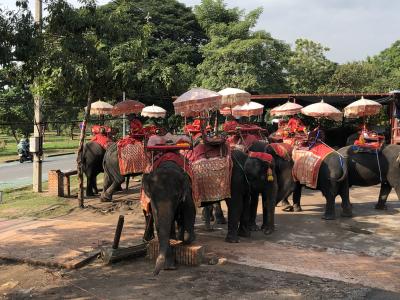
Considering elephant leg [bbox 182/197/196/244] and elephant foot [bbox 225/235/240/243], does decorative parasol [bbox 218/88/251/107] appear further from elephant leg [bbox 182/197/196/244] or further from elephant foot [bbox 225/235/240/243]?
elephant leg [bbox 182/197/196/244]

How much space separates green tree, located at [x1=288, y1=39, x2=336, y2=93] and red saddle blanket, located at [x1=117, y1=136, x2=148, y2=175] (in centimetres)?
1958

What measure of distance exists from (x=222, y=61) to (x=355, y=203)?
615 inches

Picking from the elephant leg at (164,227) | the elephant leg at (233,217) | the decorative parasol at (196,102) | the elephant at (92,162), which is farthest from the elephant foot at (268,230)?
the elephant at (92,162)

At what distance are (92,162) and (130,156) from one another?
1.78m

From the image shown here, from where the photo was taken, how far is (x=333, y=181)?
959cm

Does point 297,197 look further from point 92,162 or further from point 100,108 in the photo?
point 100,108

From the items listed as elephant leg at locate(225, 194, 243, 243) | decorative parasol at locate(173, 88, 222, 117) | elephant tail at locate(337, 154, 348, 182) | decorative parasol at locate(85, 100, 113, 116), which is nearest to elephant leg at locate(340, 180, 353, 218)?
elephant tail at locate(337, 154, 348, 182)

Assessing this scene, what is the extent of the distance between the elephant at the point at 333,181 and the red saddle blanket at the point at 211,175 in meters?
3.03

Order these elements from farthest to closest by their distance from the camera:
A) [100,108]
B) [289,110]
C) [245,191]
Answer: [289,110]
[100,108]
[245,191]

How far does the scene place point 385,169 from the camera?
10.2 metres

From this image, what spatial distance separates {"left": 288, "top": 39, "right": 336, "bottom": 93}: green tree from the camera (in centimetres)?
3000

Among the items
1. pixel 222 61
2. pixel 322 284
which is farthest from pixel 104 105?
pixel 222 61

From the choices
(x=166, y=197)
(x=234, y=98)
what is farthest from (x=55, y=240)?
(x=234, y=98)

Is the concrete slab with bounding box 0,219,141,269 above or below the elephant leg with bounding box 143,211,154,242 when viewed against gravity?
below
